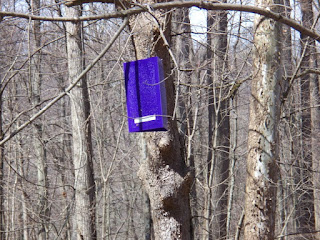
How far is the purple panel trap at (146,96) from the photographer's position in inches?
127

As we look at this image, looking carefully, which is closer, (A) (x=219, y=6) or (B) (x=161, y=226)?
(A) (x=219, y=6)

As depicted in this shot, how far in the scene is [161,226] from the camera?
3.81 meters

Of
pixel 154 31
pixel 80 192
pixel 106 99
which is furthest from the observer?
pixel 106 99

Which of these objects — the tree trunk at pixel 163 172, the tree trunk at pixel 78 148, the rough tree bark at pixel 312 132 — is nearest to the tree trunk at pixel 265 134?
the tree trunk at pixel 163 172

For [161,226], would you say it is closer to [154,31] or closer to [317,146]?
[154,31]

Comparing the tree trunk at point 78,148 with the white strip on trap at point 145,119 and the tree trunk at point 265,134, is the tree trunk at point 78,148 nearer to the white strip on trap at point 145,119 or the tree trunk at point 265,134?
the tree trunk at point 265,134

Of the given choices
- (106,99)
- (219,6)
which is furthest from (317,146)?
(219,6)

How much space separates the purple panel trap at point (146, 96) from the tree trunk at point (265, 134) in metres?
2.11

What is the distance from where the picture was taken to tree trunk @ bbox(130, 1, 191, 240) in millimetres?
3764

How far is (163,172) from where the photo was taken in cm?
379

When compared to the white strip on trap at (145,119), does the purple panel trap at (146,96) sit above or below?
above

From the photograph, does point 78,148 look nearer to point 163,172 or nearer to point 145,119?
point 163,172

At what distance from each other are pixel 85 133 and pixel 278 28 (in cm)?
369

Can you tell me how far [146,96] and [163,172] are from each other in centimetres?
78
